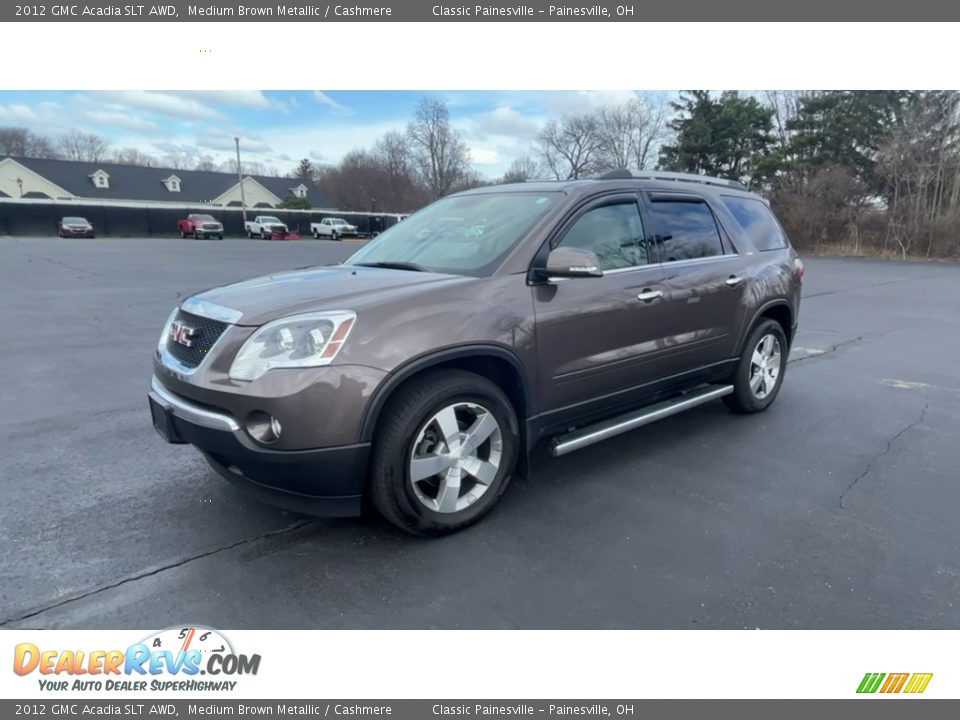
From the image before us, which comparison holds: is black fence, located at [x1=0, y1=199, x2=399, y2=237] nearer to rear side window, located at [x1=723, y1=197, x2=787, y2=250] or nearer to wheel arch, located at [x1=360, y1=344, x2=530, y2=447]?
rear side window, located at [x1=723, y1=197, x2=787, y2=250]

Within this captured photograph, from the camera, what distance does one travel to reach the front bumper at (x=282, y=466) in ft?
8.72

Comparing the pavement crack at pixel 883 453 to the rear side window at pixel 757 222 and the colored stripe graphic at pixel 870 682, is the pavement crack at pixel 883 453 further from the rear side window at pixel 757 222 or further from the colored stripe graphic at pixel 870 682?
the rear side window at pixel 757 222

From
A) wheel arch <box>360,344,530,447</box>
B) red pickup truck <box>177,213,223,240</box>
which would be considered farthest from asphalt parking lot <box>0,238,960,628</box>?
red pickup truck <box>177,213,223,240</box>

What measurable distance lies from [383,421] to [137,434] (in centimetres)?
266

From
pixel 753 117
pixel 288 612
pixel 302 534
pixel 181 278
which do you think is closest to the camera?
pixel 288 612

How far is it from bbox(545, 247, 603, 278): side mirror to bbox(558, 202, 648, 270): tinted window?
308 mm

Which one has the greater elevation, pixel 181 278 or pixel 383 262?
pixel 383 262

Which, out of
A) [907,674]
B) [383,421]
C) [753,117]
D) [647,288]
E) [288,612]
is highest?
[753,117]

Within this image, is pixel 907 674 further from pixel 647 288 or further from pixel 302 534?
pixel 302 534

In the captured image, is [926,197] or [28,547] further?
[926,197]

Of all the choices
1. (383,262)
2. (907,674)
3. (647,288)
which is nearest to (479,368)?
(383,262)

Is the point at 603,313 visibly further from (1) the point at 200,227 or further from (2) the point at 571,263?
(1) the point at 200,227

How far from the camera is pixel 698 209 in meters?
4.72

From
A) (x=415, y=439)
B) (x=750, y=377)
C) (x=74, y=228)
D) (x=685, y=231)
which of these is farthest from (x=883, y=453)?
(x=74, y=228)
